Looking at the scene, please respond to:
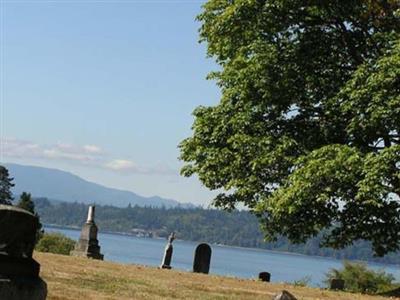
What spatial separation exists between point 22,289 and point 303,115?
17836mm

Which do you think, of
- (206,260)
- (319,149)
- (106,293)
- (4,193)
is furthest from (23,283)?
(4,193)

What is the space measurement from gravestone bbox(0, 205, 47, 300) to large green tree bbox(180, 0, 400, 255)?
44.3 ft

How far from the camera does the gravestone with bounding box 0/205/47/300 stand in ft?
26.2

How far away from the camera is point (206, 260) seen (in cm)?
2845

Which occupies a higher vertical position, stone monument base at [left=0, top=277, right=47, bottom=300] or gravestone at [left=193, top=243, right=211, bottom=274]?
A: stone monument base at [left=0, top=277, right=47, bottom=300]

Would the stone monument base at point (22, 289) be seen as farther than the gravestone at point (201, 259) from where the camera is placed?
No

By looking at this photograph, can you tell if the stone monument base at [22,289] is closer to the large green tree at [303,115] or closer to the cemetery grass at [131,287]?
the cemetery grass at [131,287]

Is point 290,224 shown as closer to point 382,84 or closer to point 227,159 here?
point 227,159

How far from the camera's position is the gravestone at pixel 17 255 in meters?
8.00

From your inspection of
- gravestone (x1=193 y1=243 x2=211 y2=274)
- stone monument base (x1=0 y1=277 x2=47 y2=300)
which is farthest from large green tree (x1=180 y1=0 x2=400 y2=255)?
stone monument base (x1=0 y1=277 x2=47 y2=300)

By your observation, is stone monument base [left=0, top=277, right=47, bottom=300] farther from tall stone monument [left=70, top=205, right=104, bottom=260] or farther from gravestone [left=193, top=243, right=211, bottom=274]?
tall stone monument [left=70, top=205, right=104, bottom=260]

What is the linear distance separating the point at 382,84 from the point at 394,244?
6784mm

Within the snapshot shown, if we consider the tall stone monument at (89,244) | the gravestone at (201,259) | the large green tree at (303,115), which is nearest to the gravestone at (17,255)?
the large green tree at (303,115)

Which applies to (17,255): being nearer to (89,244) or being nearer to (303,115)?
(303,115)
